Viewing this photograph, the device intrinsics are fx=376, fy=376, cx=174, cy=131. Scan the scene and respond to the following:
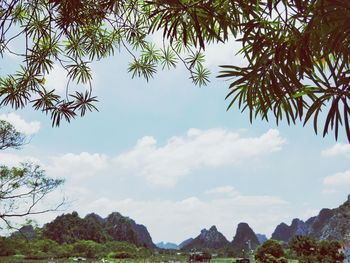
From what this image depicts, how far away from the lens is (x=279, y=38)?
212 centimetres

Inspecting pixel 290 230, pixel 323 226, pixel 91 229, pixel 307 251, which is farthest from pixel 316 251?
pixel 290 230

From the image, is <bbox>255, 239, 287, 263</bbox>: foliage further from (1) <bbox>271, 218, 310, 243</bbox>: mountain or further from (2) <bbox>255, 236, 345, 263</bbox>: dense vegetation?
(1) <bbox>271, 218, 310, 243</bbox>: mountain

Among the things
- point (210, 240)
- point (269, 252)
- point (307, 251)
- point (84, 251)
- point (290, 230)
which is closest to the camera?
point (307, 251)

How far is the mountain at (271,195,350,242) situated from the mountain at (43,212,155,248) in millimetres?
33712

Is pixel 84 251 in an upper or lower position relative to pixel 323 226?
lower

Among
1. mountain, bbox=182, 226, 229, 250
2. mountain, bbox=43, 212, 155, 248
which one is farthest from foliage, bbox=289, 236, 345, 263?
mountain, bbox=182, 226, 229, 250

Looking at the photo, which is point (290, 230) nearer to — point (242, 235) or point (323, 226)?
point (323, 226)

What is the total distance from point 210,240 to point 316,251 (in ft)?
205

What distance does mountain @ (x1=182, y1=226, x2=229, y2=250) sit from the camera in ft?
287

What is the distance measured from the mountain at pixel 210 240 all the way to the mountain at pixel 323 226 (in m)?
12.4

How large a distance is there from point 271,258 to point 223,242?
60254 millimetres

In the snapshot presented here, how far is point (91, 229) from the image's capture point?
2889 inches

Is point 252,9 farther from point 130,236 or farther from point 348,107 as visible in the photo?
point 130,236

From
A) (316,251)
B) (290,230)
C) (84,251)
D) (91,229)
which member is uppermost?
(91,229)
